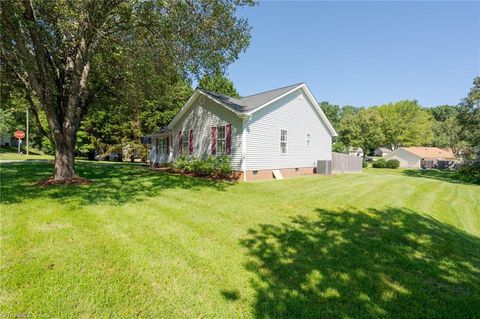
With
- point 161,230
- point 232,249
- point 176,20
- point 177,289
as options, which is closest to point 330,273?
point 232,249

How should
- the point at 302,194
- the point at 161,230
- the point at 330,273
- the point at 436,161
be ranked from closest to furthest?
the point at 330,273, the point at 161,230, the point at 302,194, the point at 436,161

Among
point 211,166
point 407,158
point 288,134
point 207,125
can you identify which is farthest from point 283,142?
point 407,158

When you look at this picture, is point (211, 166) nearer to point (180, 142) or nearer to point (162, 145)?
point (180, 142)

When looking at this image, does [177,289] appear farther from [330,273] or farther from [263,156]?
[263,156]

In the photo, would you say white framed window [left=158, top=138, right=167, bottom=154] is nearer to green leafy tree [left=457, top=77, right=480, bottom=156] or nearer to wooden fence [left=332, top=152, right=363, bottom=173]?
wooden fence [left=332, top=152, right=363, bottom=173]

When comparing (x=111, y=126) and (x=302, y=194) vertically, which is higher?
(x=111, y=126)

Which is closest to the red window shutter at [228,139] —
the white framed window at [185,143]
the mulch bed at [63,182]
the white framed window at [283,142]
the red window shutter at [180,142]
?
the white framed window at [283,142]

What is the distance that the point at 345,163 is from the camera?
843 inches

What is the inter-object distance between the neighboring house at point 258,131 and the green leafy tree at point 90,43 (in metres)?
3.53

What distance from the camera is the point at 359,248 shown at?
5043 mm

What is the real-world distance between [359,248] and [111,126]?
32.2 meters

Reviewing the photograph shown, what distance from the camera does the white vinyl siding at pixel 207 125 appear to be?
14.7 metres

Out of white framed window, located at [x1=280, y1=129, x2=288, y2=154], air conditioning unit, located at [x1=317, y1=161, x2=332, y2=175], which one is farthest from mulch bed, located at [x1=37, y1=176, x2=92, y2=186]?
air conditioning unit, located at [x1=317, y1=161, x2=332, y2=175]

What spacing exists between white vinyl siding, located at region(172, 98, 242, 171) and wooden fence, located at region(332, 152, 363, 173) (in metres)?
9.43
